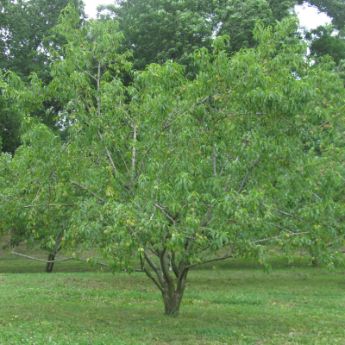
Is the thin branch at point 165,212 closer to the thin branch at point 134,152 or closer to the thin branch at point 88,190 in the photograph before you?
the thin branch at point 88,190

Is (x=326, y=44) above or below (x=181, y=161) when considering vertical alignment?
above

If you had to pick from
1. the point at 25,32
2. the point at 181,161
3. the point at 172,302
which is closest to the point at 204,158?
the point at 181,161

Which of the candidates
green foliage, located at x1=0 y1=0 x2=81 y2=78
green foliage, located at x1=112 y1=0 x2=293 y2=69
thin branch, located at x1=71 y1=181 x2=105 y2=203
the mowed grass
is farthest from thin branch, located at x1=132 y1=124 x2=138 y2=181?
green foliage, located at x1=0 y1=0 x2=81 y2=78

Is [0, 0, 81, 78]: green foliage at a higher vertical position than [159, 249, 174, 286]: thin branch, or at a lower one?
higher

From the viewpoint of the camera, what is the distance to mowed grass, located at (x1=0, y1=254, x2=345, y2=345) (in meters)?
9.45

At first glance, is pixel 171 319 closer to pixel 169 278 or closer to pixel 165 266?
pixel 169 278

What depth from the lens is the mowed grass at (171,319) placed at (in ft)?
31.0

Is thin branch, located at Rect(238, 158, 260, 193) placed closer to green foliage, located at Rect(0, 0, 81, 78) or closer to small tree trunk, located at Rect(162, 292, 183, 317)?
small tree trunk, located at Rect(162, 292, 183, 317)

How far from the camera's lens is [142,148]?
9703 mm

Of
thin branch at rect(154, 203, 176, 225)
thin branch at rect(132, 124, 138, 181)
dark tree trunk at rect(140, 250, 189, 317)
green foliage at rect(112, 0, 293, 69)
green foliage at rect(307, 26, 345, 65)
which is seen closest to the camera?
thin branch at rect(154, 203, 176, 225)

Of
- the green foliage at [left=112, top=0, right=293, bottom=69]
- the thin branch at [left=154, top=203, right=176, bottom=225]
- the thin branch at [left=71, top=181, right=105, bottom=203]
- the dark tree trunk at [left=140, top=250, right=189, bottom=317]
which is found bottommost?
the dark tree trunk at [left=140, top=250, right=189, bottom=317]

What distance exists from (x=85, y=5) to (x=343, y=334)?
20.4 metres

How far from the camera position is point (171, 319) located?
1089 centimetres

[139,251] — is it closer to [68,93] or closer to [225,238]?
[225,238]
